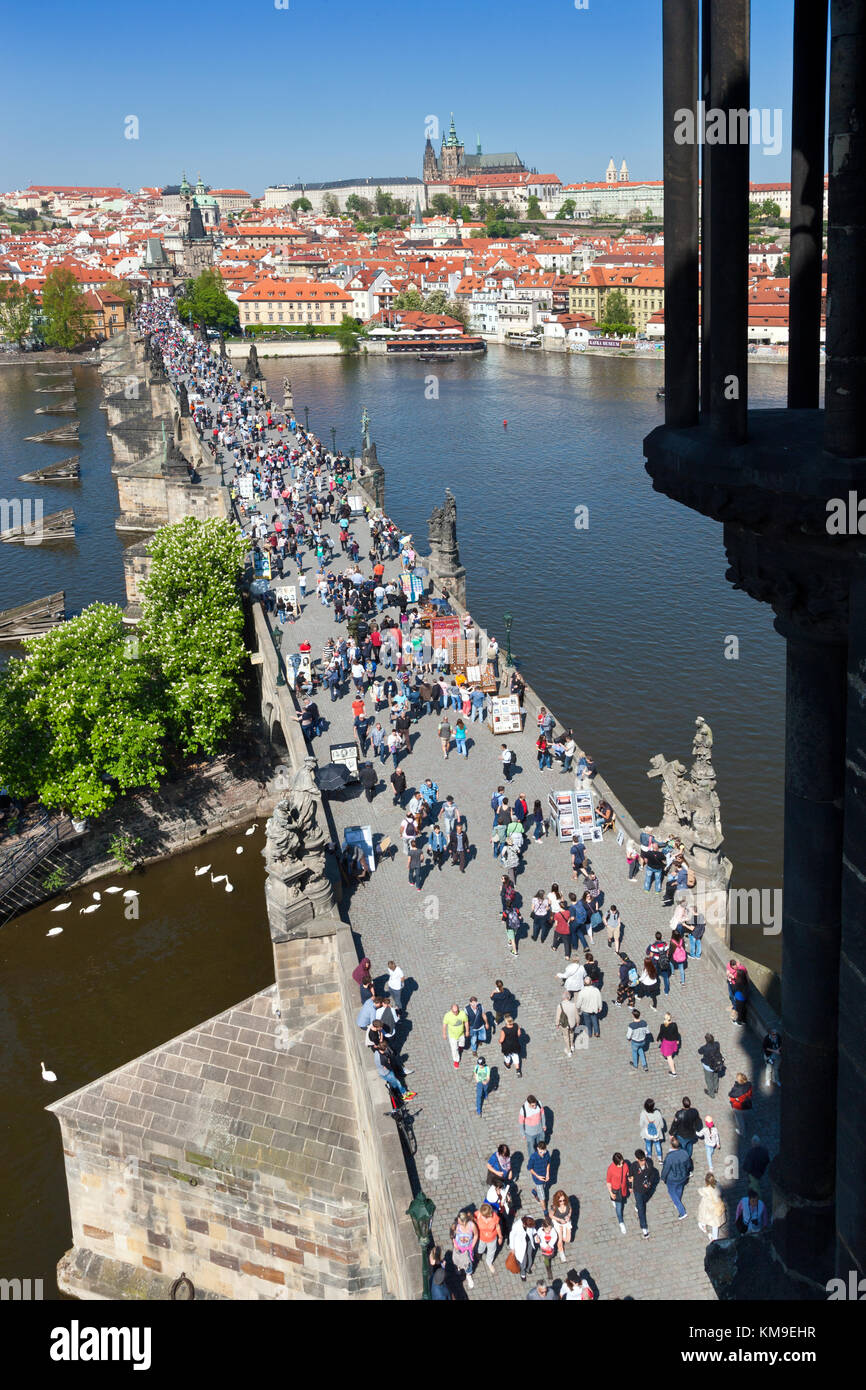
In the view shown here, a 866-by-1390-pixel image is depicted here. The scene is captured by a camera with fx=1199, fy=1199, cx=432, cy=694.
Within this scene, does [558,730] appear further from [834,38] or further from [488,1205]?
[834,38]

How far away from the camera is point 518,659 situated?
3503 cm

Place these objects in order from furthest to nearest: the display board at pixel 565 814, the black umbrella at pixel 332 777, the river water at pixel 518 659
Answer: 1. the river water at pixel 518 659
2. the black umbrella at pixel 332 777
3. the display board at pixel 565 814

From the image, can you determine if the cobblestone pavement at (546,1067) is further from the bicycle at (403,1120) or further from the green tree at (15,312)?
the green tree at (15,312)

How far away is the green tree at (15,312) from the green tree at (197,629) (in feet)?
316

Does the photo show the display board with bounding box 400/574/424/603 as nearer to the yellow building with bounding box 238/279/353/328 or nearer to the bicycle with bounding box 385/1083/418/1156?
the bicycle with bounding box 385/1083/418/1156

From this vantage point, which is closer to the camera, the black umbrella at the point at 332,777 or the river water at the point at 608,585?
the black umbrella at the point at 332,777

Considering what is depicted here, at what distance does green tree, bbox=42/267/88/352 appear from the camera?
113688mm

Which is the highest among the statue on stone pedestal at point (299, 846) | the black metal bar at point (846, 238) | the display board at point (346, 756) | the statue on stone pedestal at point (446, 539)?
the black metal bar at point (846, 238)

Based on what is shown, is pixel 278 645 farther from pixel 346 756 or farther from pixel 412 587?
pixel 346 756

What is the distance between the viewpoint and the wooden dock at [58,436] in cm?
7600

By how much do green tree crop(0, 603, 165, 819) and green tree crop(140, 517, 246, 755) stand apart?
126 centimetres

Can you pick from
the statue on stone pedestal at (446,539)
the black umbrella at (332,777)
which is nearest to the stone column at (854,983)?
the black umbrella at (332,777)

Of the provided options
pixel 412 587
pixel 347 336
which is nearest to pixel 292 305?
pixel 347 336

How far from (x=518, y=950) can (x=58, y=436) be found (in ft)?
226
